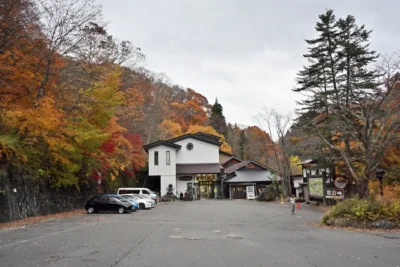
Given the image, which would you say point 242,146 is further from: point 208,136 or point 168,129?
point 168,129

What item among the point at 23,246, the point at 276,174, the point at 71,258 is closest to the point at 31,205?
the point at 23,246

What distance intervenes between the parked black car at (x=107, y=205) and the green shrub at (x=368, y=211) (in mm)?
15182

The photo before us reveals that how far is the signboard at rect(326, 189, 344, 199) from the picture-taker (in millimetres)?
30859

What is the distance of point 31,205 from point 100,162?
8335 mm

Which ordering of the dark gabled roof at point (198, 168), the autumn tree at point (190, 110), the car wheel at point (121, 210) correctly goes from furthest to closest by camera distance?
the autumn tree at point (190, 110) < the dark gabled roof at point (198, 168) < the car wheel at point (121, 210)

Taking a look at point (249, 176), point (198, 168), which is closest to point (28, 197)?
point (198, 168)

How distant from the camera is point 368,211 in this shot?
53.8ft

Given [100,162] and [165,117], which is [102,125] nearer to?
[100,162]

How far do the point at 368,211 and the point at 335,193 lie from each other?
52.8 ft

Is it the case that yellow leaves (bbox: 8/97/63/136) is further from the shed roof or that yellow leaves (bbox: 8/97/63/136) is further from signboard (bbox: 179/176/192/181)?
the shed roof

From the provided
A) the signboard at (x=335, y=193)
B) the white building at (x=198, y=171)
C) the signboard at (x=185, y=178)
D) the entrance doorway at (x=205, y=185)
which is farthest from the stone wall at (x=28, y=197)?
the entrance doorway at (x=205, y=185)

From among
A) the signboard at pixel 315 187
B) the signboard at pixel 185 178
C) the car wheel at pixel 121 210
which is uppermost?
the signboard at pixel 185 178

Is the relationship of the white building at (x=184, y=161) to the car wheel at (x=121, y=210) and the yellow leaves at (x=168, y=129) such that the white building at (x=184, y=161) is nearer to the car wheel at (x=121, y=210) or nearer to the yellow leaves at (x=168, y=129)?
the yellow leaves at (x=168, y=129)

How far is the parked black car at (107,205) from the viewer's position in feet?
87.9
